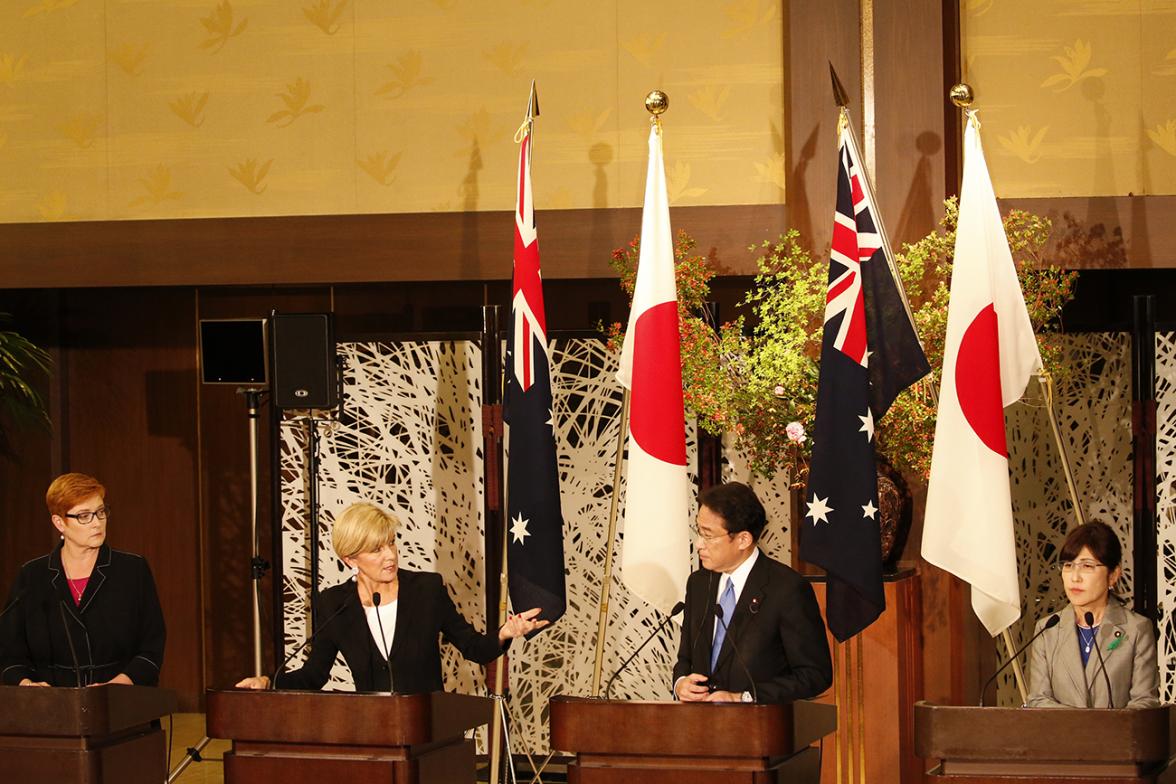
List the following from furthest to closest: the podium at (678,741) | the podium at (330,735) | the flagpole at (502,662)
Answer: the flagpole at (502,662) → the podium at (330,735) → the podium at (678,741)

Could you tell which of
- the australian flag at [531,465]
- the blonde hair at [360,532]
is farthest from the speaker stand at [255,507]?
the blonde hair at [360,532]

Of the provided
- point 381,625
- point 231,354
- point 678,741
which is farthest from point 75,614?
point 678,741

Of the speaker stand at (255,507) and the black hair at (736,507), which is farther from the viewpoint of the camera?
the speaker stand at (255,507)

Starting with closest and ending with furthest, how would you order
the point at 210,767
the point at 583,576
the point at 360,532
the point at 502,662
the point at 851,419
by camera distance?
the point at 360,532, the point at 851,419, the point at 502,662, the point at 583,576, the point at 210,767

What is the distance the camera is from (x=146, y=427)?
7.49 m

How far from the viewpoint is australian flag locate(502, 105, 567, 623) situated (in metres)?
5.15

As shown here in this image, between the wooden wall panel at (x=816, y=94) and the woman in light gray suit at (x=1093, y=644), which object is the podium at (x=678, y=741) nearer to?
the woman in light gray suit at (x=1093, y=644)

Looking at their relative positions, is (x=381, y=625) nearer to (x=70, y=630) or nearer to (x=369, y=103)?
(x=70, y=630)

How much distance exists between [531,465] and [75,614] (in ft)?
5.43

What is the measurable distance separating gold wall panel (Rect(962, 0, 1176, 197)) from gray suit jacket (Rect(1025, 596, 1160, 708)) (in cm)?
241

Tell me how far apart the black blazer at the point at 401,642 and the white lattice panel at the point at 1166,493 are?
112 inches

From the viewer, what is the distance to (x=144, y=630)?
466 centimetres

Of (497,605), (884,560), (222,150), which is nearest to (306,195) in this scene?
(222,150)

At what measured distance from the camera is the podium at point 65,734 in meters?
4.12
